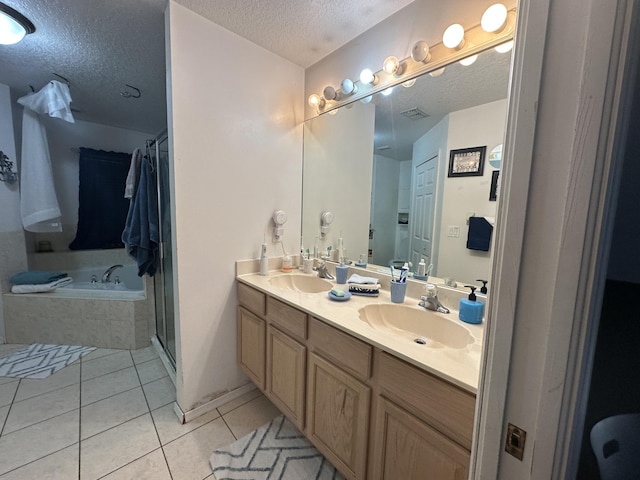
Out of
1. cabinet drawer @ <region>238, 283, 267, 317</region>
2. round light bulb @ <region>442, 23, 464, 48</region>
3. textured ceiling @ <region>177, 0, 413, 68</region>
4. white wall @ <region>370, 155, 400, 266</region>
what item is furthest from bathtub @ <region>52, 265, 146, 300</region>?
round light bulb @ <region>442, 23, 464, 48</region>

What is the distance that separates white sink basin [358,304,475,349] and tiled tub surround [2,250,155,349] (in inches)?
83.9

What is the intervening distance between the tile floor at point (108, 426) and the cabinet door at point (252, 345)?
27 cm

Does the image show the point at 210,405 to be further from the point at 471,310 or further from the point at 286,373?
the point at 471,310

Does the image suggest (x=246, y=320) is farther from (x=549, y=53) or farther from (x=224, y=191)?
(x=549, y=53)

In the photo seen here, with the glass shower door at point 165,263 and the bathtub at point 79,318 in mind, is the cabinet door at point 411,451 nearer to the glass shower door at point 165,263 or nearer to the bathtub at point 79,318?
the glass shower door at point 165,263

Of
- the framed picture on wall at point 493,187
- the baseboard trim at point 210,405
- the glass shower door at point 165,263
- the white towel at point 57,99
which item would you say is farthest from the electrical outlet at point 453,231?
the white towel at point 57,99

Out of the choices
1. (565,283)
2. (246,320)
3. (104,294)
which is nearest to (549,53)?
(565,283)

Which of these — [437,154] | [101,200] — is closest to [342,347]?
[437,154]

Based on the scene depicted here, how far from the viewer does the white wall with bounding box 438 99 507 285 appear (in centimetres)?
120

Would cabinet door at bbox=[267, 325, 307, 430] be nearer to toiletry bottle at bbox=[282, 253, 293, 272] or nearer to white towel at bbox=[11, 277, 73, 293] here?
toiletry bottle at bbox=[282, 253, 293, 272]

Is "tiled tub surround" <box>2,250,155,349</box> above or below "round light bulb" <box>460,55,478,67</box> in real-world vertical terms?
below

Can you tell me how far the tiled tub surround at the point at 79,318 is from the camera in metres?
2.35

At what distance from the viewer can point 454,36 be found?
1161 mm

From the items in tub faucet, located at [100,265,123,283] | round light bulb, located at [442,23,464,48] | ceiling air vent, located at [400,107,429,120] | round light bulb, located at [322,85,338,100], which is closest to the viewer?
round light bulb, located at [442,23,464,48]
